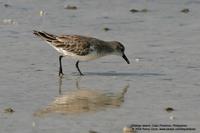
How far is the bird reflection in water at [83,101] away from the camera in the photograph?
12.1 metres

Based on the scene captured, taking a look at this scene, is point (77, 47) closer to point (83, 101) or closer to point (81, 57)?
point (81, 57)

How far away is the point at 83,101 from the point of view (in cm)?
1270

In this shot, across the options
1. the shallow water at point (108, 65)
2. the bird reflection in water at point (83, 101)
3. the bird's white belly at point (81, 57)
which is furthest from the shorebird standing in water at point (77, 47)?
the bird reflection in water at point (83, 101)

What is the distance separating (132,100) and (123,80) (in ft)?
4.84

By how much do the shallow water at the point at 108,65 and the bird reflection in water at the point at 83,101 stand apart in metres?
0.10

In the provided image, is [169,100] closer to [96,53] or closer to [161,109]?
[161,109]

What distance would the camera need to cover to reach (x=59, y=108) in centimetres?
1216

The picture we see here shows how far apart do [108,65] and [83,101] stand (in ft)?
9.48

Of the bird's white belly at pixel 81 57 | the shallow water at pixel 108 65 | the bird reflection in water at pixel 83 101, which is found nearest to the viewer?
the shallow water at pixel 108 65

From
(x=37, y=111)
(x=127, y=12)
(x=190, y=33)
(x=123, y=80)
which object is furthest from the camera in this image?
(x=127, y=12)

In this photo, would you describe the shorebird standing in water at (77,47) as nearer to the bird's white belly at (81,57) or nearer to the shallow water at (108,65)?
the bird's white belly at (81,57)

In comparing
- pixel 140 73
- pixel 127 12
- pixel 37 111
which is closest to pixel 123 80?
pixel 140 73

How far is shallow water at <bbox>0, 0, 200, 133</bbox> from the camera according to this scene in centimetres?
1161

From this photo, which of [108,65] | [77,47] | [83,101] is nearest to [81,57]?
[77,47]
